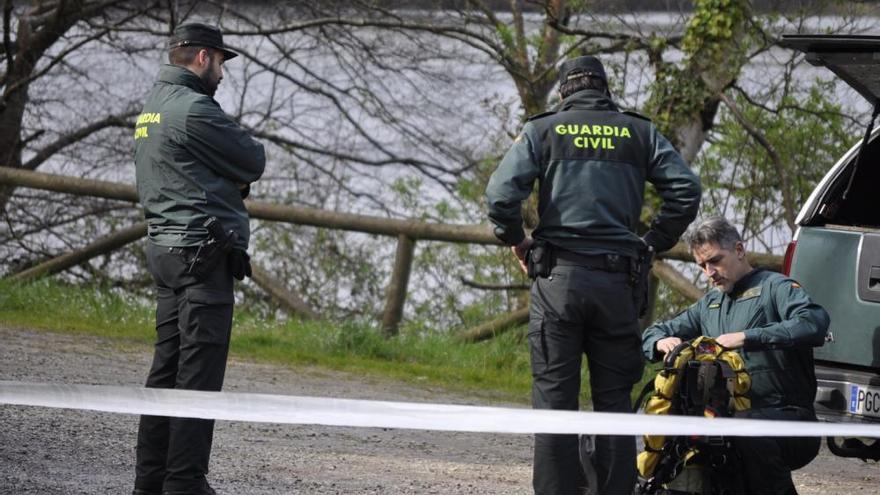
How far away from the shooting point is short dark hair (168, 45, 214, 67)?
18.8ft

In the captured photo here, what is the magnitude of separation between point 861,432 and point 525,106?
7647 millimetres

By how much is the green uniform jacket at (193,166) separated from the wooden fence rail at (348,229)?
4852 millimetres

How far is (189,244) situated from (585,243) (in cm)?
157

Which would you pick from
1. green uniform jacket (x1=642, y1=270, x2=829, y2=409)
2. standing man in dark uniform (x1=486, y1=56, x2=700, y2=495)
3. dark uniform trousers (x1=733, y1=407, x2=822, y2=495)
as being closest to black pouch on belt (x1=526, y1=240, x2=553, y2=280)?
standing man in dark uniform (x1=486, y1=56, x2=700, y2=495)

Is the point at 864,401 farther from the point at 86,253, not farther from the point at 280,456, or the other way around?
the point at 86,253

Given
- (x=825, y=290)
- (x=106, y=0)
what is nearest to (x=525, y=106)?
(x=106, y=0)

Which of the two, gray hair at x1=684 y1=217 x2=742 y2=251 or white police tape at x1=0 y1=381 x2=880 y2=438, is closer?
white police tape at x1=0 y1=381 x2=880 y2=438

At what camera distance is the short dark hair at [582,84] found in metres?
5.78

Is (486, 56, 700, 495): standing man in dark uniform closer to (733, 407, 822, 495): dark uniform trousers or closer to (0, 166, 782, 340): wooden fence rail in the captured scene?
(733, 407, 822, 495): dark uniform trousers

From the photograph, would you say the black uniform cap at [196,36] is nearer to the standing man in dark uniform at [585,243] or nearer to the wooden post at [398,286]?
the standing man in dark uniform at [585,243]

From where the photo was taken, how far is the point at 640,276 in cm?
566

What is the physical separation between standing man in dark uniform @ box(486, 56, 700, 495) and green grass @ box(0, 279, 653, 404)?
143 inches

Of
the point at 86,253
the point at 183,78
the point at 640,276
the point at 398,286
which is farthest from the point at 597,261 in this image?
the point at 86,253

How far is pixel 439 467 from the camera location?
680 cm
